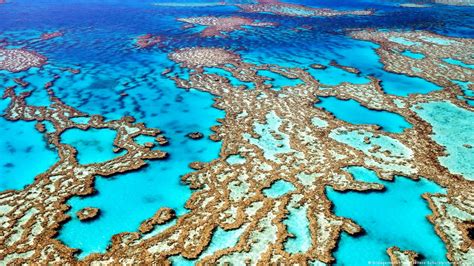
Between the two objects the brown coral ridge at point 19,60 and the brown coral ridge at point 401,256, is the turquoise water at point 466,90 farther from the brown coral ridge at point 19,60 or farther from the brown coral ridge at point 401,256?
the brown coral ridge at point 19,60

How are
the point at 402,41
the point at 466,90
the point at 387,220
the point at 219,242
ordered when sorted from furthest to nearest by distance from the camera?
1. the point at 402,41
2. the point at 466,90
3. the point at 387,220
4. the point at 219,242

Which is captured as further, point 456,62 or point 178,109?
point 456,62

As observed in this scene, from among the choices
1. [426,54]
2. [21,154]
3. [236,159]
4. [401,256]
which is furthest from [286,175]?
[426,54]

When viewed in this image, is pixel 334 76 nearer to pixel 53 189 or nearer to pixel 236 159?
pixel 236 159

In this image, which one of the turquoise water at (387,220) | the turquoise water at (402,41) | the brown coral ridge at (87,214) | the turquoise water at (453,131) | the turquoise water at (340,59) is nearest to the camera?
the turquoise water at (387,220)

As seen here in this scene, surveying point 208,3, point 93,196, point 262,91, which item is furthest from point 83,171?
point 208,3

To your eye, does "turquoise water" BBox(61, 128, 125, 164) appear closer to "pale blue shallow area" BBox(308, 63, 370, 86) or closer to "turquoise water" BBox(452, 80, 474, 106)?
"pale blue shallow area" BBox(308, 63, 370, 86)

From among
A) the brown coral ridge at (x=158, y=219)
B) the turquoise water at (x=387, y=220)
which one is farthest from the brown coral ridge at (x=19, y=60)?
the turquoise water at (x=387, y=220)
